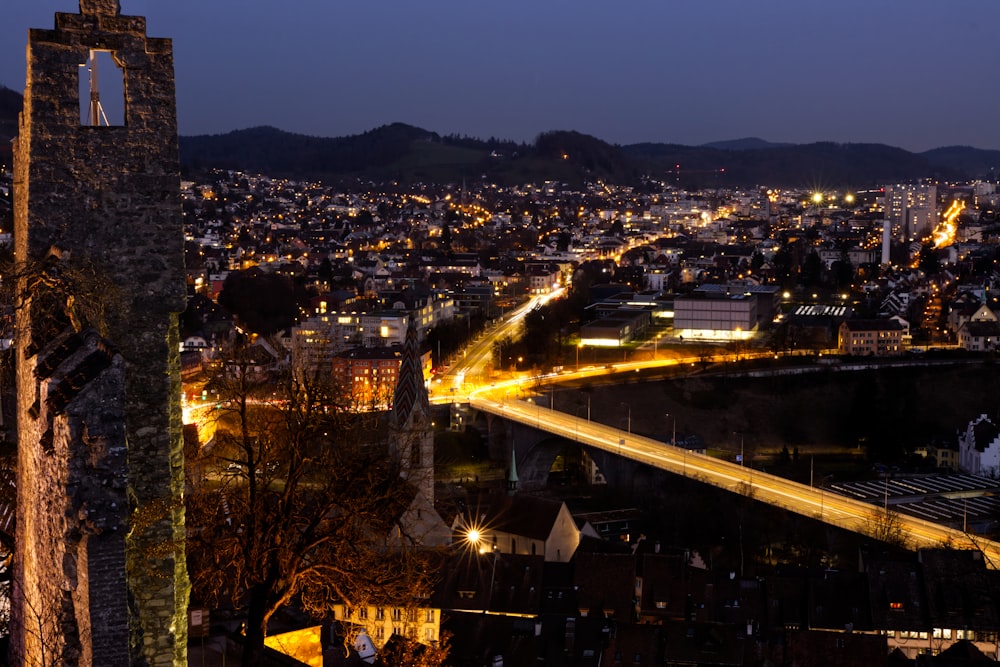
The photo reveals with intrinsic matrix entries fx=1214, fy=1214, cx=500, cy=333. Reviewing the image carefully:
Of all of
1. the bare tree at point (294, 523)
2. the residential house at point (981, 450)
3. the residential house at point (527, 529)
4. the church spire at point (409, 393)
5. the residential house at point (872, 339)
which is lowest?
the residential house at point (981, 450)

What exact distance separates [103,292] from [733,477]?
78.0 feet

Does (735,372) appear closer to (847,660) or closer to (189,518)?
(847,660)

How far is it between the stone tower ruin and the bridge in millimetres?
16266

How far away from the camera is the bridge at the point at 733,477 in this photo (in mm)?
22625

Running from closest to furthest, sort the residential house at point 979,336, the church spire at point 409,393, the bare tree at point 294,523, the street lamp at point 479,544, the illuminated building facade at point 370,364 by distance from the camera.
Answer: the bare tree at point 294,523
the street lamp at point 479,544
the church spire at point 409,393
the illuminated building facade at point 370,364
the residential house at point 979,336

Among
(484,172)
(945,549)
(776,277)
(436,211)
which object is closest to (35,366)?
(945,549)

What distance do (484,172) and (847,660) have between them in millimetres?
120955

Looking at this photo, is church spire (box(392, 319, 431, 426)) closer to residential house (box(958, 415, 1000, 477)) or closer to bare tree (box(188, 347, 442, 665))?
bare tree (box(188, 347, 442, 665))

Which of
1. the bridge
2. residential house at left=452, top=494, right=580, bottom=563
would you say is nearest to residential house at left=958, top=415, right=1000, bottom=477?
the bridge

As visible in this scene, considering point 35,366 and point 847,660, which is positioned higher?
point 35,366

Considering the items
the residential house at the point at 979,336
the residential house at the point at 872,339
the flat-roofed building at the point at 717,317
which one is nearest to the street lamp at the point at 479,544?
the residential house at the point at 872,339

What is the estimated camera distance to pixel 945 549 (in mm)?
19438

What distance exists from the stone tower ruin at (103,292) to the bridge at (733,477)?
16266 mm

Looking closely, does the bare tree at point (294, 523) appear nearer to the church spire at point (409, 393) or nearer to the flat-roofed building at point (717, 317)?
the church spire at point (409, 393)
